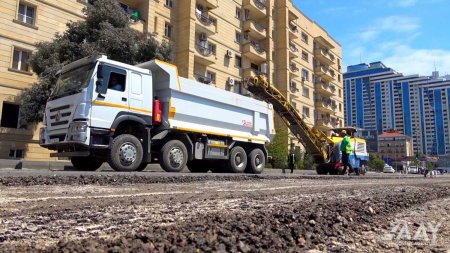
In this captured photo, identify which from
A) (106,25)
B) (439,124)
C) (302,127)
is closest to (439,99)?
(439,124)

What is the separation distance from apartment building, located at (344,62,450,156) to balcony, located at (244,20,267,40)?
78.2 metres

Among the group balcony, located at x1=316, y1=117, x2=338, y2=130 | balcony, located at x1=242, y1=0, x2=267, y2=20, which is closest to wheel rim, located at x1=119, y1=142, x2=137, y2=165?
balcony, located at x1=242, y1=0, x2=267, y2=20

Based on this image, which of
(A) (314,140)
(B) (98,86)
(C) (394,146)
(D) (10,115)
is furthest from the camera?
(C) (394,146)

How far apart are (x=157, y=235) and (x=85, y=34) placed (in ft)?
59.6

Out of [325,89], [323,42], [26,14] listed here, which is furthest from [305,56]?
[26,14]

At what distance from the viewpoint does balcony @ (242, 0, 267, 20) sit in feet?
127

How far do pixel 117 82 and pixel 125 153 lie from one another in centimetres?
194

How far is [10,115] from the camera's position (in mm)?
20203

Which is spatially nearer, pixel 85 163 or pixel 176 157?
pixel 176 157

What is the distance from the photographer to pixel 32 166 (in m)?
13.7

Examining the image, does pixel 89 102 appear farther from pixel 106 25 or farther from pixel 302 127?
pixel 302 127

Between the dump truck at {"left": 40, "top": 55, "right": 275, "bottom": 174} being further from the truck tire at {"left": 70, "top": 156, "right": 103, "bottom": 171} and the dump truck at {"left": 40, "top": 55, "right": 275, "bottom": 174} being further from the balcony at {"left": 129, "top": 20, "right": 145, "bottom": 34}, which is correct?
the balcony at {"left": 129, "top": 20, "right": 145, "bottom": 34}

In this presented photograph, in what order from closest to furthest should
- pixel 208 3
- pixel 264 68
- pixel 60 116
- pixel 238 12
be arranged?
1. pixel 60 116
2. pixel 208 3
3. pixel 238 12
4. pixel 264 68

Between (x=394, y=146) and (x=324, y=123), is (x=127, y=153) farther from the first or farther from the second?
(x=394, y=146)
